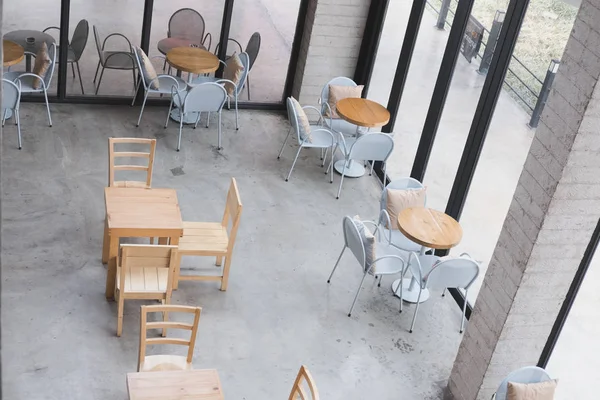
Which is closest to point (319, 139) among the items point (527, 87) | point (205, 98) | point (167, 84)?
point (205, 98)

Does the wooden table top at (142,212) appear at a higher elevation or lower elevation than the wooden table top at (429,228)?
lower

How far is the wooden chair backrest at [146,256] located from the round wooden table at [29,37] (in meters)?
4.13

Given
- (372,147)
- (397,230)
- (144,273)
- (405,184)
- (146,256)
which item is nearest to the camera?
(146,256)

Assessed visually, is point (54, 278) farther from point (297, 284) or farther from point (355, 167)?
point (355, 167)

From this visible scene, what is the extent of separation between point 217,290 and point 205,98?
102 inches

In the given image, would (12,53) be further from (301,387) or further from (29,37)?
(301,387)

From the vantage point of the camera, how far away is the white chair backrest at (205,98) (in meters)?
8.23

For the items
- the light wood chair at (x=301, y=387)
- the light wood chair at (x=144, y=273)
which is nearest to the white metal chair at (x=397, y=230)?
the light wood chair at (x=144, y=273)

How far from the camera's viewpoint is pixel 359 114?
27.7 ft

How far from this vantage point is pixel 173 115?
923 centimetres

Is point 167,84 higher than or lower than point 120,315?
higher

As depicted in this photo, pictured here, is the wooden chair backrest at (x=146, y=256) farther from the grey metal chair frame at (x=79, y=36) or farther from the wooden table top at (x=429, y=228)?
the grey metal chair frame at (x=79, y=36)

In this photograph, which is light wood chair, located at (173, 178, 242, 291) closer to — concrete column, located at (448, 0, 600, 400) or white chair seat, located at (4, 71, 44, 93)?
concrete column, located at (448, 0, 600, 400)

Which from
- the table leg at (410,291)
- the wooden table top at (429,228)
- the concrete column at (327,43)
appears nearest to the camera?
the wooden table top at (429,228)
